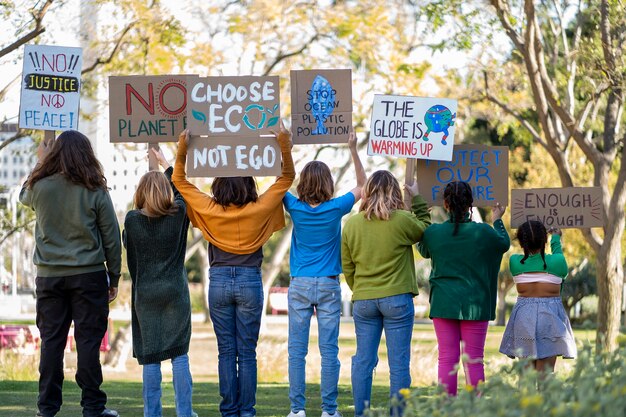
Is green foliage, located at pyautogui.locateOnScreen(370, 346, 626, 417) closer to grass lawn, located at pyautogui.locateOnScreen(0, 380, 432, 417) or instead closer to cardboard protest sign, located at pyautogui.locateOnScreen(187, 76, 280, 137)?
cardboard protest sign, located at pyautogui.locateOnScreen(187, 76, 280, 137)

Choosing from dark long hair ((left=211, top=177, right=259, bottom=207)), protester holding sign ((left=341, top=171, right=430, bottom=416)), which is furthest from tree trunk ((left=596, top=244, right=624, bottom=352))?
dark long hair ((left=211, top=177, right=259, bottom=207))

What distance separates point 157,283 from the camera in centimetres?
697

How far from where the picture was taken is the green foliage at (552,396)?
13.3 ft

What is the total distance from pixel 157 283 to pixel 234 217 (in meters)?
0.68

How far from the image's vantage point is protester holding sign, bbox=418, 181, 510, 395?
23.2 feet

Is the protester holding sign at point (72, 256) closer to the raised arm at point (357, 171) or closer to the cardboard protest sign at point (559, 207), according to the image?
the raised arm at point (357, 171)

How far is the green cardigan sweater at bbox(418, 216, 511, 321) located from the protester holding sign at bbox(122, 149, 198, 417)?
5.62 feet

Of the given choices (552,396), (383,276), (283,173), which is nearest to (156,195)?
(283,173)

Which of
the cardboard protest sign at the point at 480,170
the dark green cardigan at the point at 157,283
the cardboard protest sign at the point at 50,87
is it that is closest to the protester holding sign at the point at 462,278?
the cardboard protest sign at the point at 480,170

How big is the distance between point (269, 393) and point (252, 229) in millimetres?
3789

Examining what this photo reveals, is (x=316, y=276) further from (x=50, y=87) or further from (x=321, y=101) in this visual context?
(x=50, y=87)

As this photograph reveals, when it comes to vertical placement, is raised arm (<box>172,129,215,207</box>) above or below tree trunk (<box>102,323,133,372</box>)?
above

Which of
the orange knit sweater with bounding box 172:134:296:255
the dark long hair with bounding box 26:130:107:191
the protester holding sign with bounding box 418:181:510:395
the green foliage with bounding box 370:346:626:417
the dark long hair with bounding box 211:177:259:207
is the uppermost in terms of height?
the dark long hair with bounding box 26:130:107:191

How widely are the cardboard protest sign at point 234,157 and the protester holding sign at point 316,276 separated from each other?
271mm
